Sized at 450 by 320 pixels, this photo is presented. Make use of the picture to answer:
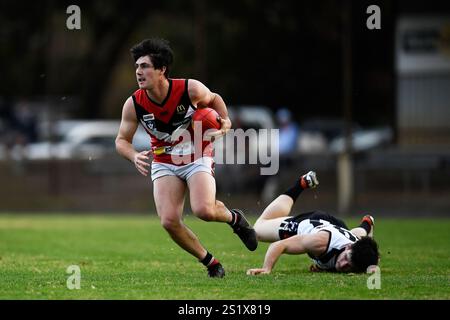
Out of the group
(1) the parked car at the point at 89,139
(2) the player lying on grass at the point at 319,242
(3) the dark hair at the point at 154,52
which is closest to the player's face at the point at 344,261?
(2) the player lying on grass at the point at 319,242

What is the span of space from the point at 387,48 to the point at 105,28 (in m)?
11.1

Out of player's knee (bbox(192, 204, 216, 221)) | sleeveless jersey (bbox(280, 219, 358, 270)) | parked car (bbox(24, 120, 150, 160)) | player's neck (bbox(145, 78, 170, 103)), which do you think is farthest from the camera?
parked car (bbox(24, 120, 150, 160))

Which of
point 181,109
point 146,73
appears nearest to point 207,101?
point 181,109

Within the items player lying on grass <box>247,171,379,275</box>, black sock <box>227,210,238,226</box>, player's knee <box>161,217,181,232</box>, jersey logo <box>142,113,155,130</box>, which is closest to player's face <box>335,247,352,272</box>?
player lying on grass <box>247,171,379,275</box>

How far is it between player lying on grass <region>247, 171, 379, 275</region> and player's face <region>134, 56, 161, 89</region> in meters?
1.97

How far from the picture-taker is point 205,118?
985 cm

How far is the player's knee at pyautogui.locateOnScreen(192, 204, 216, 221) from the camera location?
955 centimetres

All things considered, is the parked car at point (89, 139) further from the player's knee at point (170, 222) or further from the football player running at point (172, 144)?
the player's knee at point (170, 222)

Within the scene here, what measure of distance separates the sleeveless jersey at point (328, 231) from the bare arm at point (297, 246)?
0.38 ft

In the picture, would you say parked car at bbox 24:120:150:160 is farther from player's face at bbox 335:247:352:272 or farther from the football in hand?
player's face at bbox 335:247:352:272

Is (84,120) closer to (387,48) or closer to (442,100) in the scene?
(387,48)

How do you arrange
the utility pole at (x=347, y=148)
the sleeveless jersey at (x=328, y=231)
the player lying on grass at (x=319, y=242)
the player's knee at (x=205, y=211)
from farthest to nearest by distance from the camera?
1. the utility pole at (x=347, y=148)
2. the sleeveless jersey at (x=328, y=231)
3. the player lying on grass at (x=319, y=242)
4. the player's knee at (x=205, y=211)

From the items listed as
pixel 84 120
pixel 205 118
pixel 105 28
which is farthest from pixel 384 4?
pixel 205 118

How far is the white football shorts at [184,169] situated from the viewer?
32.0ft
